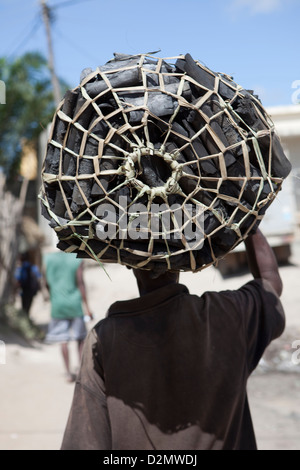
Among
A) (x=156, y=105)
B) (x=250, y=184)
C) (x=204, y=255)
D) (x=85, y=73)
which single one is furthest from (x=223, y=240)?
(x=85, y=73)

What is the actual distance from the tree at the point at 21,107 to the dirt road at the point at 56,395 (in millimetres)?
8633

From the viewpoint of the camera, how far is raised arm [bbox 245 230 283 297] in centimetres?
191

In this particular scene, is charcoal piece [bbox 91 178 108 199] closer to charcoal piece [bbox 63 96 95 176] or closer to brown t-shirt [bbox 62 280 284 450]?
charcoal piece [bbox 63 96 95 176]

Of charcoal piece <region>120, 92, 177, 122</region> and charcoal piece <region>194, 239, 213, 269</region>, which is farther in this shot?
charcoal piece <region>194, 239, 213, 269</region>

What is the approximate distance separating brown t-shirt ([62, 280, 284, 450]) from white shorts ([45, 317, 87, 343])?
4.43 meters

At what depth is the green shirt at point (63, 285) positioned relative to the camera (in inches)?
239

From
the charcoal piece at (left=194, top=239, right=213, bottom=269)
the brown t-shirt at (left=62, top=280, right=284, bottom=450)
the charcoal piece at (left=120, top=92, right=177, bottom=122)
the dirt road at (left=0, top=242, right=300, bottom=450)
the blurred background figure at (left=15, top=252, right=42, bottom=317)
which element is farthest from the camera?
the blurred background figure at (left=15, top=252, right=42, bottom=317)

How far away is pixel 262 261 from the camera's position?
192 cm

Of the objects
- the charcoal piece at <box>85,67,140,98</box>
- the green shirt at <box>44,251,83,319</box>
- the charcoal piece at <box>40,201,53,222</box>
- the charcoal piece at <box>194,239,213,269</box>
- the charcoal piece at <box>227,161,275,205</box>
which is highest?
the charcoal piece at <box>85,67,140,98</box>

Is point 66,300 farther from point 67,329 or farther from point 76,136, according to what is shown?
point 76,136

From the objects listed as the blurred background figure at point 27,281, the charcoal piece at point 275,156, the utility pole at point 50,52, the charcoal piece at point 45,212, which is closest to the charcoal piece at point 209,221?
the charcoal piece at point 275,156

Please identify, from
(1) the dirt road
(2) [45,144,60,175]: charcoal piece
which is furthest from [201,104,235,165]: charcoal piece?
(1) the dirt road

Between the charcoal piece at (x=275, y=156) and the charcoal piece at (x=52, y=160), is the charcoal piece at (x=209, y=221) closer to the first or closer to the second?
the charcoal piece at (x=275, y=156)

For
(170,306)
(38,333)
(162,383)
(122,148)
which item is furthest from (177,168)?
(38,333)
